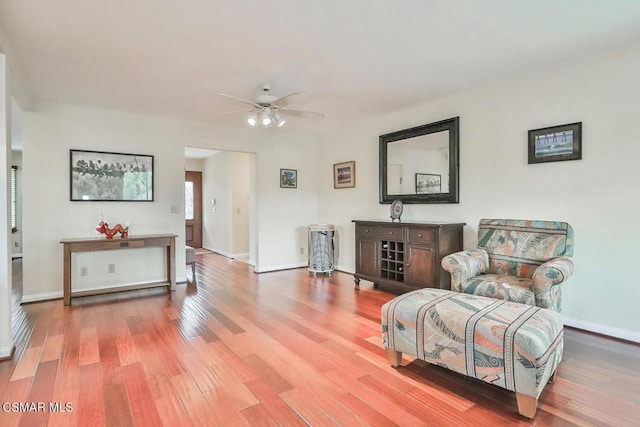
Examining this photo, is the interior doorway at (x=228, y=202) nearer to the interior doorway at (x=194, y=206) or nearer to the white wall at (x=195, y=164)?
the white wall at (x=195, y=164)

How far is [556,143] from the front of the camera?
10.4 feet

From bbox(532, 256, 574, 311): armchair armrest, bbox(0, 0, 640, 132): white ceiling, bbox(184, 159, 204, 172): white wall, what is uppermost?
bbox(0, 0, 640, 132): white ceiling

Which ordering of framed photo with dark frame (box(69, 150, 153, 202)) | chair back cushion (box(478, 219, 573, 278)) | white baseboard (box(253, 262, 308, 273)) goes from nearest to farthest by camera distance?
chair back cushion (box(478, 219, 573, 278)), framed photo with dark frame (box(69, 150, 153, 202)), white baseboard (box(253, 262, 308, 273))

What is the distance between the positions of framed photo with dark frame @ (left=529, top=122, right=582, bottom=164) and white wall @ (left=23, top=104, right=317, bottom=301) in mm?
3762

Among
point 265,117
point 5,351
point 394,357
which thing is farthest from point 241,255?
point 394,357

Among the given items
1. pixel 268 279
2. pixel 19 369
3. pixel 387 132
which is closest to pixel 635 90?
pixel 387 132

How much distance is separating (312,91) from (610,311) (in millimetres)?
3514

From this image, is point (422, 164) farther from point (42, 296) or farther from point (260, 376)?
point (42, 296)

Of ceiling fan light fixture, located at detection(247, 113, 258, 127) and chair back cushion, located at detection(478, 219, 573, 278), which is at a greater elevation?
ceiling fan light fixture, located at detection(247, 113, 258, 127)

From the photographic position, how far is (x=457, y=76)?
343 cm

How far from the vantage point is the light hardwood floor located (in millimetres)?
1800

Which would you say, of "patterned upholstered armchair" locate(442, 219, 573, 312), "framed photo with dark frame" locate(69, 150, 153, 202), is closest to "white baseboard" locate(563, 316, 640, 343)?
"patterned upholstered armchair" locate(442, 219, 573, 312)

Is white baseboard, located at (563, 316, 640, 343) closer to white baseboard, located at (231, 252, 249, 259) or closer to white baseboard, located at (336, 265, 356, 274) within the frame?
white baseboard, located at (336, 265, 356, 274)

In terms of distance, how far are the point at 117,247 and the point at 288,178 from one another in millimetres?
2866
